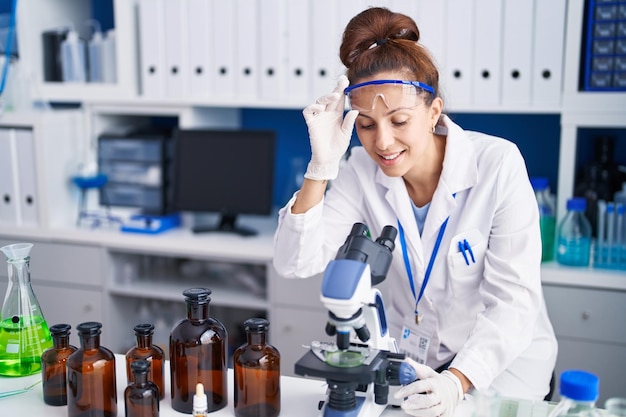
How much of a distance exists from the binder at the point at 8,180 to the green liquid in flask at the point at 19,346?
1545 millimetres

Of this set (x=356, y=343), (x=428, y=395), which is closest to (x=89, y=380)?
(x=356, y=343)

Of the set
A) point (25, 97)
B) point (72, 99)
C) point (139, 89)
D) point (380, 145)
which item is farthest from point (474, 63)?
point (25, 97)

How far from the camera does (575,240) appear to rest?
2203 mm

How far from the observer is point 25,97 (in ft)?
9.34

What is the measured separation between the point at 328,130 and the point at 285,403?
588mm

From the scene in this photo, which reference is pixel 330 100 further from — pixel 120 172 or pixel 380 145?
pixel 120 172

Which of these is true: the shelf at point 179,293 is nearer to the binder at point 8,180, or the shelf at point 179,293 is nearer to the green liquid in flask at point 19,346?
the binder at point 8,180

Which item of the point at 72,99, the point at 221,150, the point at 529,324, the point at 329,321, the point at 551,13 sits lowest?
the point at 529,324

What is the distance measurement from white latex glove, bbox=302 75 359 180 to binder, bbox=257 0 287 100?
3.34 feet

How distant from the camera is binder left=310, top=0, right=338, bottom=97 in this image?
238cm

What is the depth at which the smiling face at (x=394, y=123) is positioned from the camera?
1.43 metres

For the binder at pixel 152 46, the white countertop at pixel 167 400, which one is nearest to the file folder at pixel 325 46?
the binder at pixel 152 46

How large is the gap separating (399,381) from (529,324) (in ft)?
1.48

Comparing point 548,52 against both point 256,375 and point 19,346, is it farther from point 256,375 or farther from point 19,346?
point 19,346
